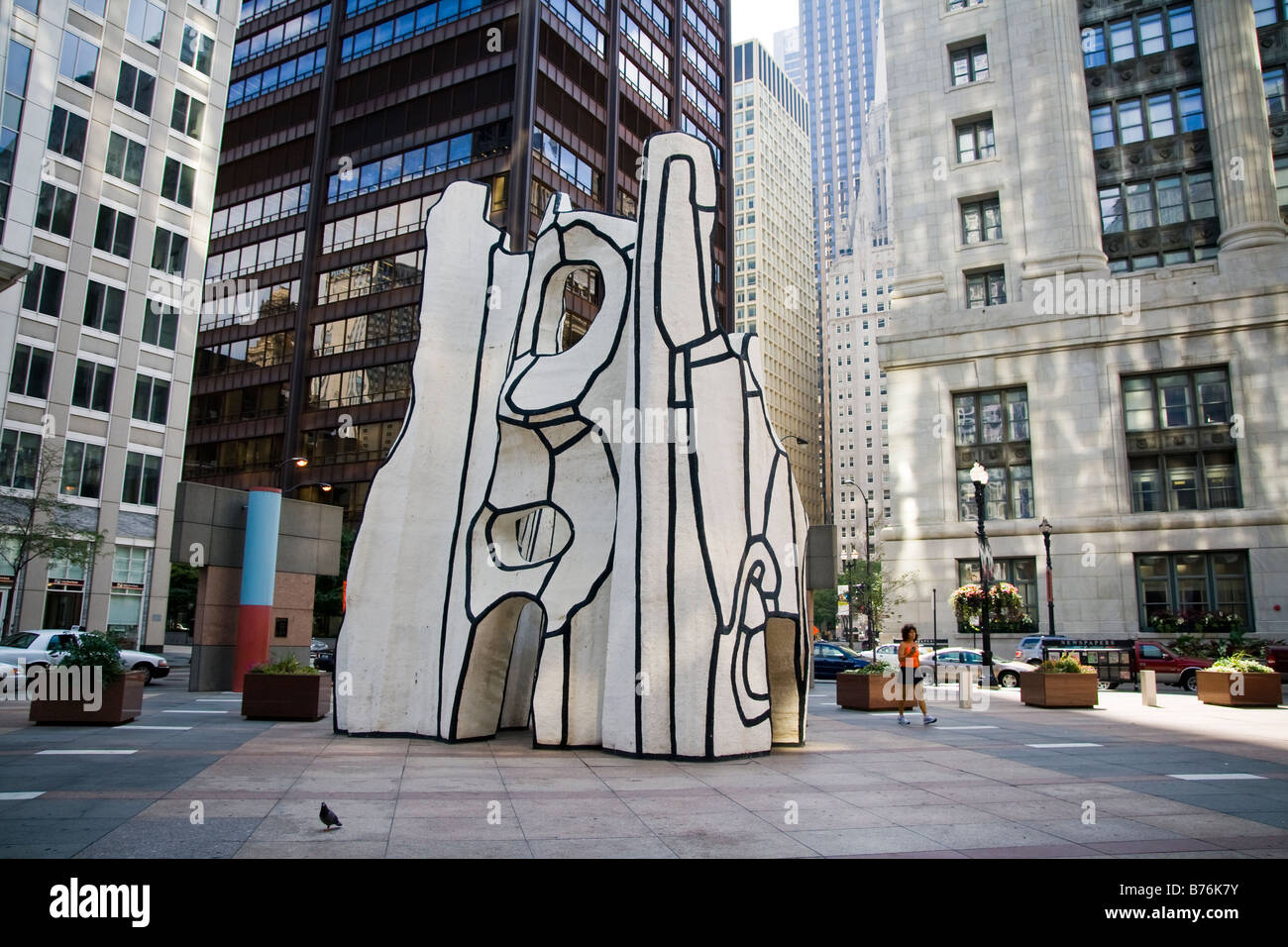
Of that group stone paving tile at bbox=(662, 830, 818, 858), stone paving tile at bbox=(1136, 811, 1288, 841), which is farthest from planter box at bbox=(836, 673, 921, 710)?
stone paving tile at bbox=(662, 830, 818, 858)

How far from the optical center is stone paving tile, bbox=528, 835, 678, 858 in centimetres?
687

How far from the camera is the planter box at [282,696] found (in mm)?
16188

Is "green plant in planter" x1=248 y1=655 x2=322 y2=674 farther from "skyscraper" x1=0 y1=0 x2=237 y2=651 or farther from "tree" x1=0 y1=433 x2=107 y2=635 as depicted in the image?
"skyscraper" x1=0 y1=0 x2=237 y2=651

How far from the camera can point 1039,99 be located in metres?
41.5

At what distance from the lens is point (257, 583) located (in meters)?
22.8

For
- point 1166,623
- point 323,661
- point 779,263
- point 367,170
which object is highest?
point 779,263

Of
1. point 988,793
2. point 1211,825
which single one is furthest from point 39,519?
point 1211,825

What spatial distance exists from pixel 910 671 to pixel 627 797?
11.7 m

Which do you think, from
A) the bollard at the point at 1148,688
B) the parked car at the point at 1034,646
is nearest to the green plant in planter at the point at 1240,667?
the bollard at the point at 1148,688

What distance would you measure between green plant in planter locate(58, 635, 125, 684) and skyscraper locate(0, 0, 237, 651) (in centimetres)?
2273

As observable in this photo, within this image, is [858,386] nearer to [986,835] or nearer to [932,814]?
[932,814]
